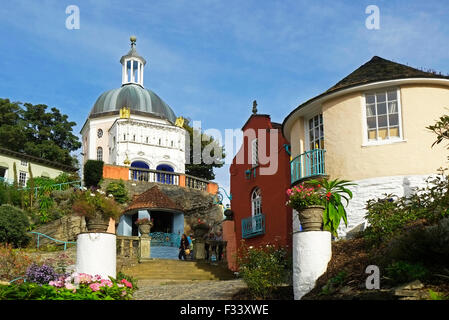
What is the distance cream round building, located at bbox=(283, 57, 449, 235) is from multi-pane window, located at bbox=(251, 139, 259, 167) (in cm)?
594

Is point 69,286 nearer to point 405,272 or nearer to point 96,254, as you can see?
point 96,254

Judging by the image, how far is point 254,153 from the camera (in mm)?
24219

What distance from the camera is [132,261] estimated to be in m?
21.1

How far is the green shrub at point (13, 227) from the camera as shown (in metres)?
24.5

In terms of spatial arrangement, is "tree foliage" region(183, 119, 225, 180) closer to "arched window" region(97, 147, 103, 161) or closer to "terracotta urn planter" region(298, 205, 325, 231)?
"arched window" region(97, 147, 103, 161)

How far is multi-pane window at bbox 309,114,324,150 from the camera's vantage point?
18234 mm

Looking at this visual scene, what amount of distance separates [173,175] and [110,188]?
4999mm

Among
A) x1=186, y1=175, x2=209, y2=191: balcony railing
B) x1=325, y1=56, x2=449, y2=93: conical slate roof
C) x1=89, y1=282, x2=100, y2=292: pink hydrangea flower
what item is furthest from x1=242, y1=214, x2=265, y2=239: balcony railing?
x1=186, y1=175, x2=209, y2=191: balcony railing

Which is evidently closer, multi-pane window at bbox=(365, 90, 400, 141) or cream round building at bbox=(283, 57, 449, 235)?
cream round building at bbox=(283, 57, 449, 235)

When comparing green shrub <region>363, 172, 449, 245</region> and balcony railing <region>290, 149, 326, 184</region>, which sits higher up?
balcony railing <region>290, 149, 326, 184</region>

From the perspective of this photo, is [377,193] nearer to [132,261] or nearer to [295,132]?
[295,132]

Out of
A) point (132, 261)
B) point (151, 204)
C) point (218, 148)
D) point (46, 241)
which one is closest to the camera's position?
point (132, 261)

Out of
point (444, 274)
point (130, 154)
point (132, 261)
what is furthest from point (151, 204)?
point (444, 274)
